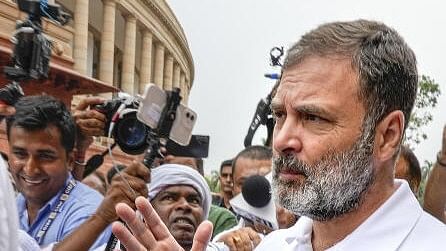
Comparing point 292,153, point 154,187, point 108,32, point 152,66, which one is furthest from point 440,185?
point 152,66

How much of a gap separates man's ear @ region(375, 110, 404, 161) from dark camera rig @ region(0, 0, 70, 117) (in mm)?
1531

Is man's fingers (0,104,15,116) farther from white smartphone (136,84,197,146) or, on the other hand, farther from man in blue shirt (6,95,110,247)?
white smartphone (136,84,197,146)

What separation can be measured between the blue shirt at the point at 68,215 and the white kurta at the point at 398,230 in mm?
1361

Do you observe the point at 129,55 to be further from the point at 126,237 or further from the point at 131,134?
the point at 126,237

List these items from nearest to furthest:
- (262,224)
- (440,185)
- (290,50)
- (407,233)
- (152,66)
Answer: (407,233), (290,50), (440,185), (262,224), (152,66)

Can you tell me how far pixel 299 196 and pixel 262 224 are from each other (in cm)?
148

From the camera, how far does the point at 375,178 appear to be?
1791mm

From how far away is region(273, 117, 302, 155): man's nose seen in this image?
5.68 feet

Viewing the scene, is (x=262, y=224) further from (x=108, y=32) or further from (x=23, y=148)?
(x=108, y=32)

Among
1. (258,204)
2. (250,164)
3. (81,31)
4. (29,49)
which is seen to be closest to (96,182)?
(250,164)

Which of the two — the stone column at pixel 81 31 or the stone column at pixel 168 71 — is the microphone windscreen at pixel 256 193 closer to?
the stone column at pixel 81 31

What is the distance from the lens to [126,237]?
1.66 metres

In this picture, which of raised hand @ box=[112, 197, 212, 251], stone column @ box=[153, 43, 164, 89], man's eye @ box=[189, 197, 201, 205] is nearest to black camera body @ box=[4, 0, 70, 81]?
man's eye @ box=[189, 197, 201, 205]

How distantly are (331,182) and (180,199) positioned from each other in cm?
155
